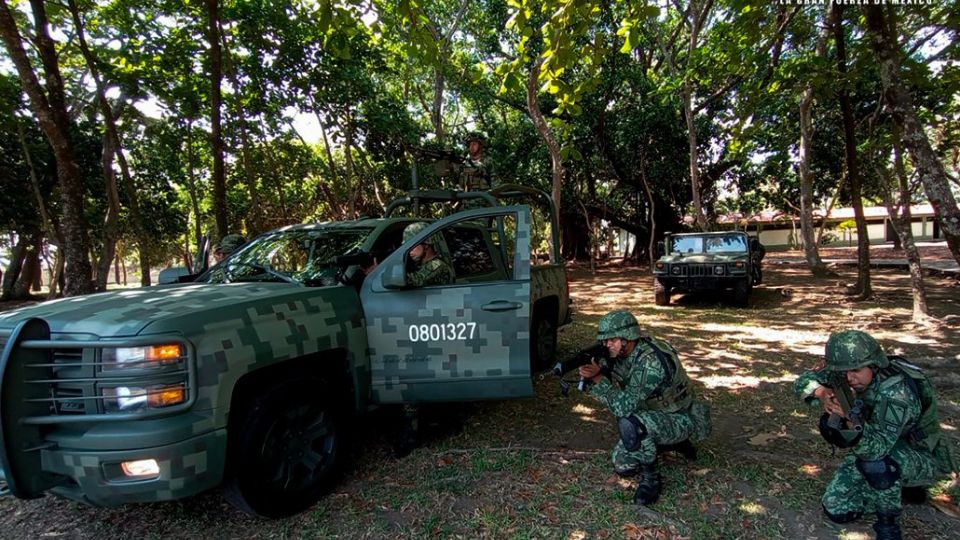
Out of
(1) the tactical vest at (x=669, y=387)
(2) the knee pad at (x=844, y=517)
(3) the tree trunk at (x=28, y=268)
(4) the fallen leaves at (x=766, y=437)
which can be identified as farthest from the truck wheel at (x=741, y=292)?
(3) the tree trunk at (x=28, y=268)

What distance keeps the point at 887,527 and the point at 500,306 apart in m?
2.34

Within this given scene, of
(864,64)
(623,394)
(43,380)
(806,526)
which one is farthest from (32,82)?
(864,64)

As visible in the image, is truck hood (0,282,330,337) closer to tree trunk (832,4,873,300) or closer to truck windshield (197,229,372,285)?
truck windshield (197,229,372,285)

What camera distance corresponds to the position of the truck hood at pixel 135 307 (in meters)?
2.46

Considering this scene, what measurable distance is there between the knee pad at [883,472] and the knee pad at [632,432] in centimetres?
110

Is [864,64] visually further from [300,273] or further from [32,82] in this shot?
[32,82]

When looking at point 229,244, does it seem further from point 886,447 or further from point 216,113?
point 886,447

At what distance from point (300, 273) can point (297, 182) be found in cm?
1508

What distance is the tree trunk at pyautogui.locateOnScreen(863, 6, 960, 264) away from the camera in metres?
5.29

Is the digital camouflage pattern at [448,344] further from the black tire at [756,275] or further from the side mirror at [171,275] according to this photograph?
the black tire at [756,275]

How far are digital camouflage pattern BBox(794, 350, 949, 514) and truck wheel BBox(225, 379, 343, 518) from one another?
2841 mm

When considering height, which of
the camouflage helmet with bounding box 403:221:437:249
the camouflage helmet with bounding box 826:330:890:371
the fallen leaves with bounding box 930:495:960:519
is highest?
the camouflage helmet with bounding box 403:221:437:249

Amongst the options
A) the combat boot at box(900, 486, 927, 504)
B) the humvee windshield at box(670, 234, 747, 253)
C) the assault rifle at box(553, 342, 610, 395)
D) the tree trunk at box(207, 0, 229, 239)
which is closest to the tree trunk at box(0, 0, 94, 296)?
the tree trunk at box(207, 0, 229, 239)

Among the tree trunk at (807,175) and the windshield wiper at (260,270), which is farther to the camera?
the tree trunk at (807,175)
